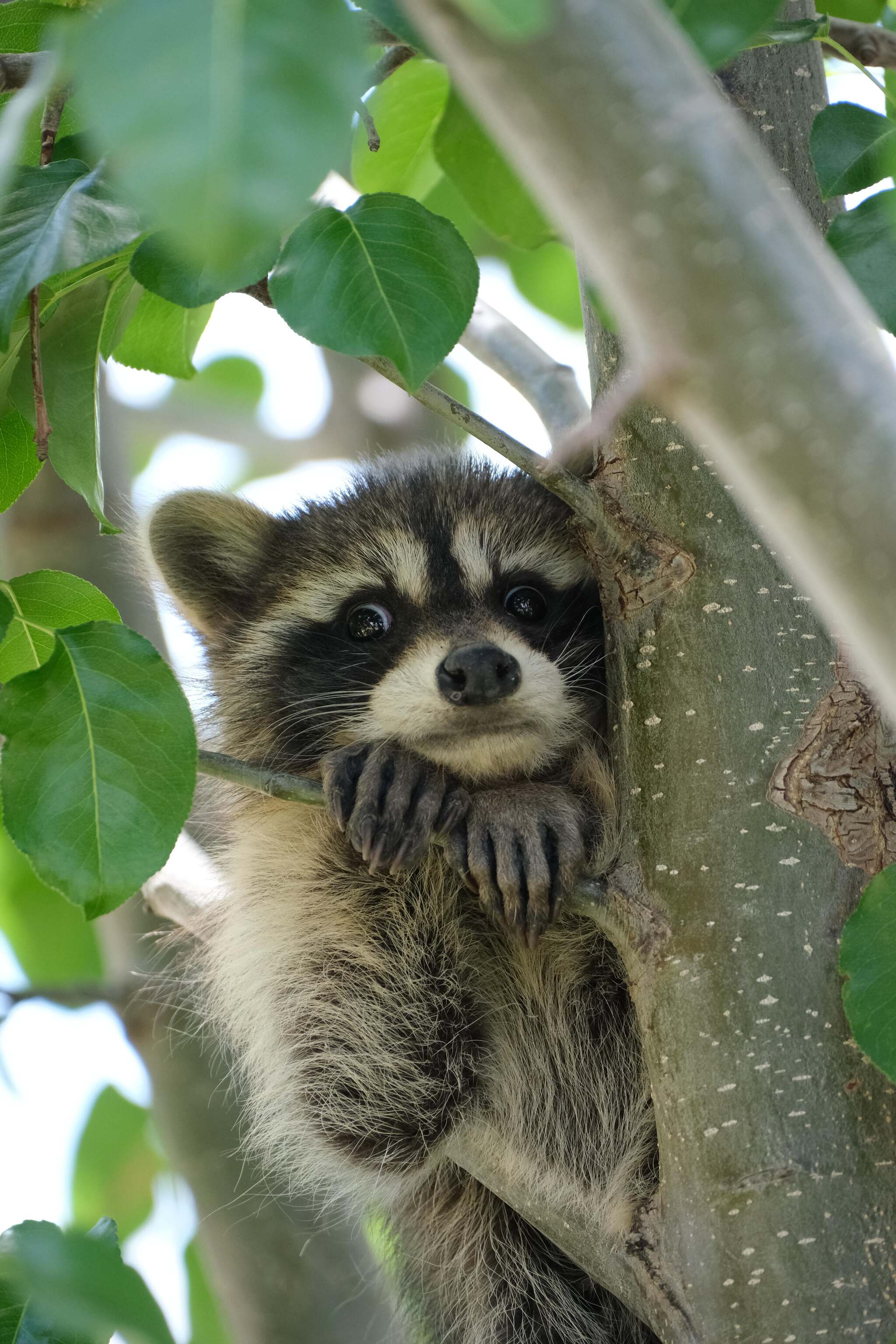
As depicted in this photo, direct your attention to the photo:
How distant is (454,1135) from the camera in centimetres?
231

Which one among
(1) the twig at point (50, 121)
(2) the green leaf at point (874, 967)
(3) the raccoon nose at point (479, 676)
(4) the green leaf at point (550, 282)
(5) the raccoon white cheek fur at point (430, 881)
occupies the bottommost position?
(5) the raccoon white cheek fur at point (430, 881)

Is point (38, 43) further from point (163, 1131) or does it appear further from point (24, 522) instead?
point (163, 1131)

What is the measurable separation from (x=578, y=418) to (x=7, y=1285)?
6.65ft

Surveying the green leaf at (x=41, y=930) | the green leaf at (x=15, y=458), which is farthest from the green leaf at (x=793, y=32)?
the green leaf at (x=41, y=930)

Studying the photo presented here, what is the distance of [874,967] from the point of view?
1.37 meters

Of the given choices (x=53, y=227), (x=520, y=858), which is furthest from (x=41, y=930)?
(x=53, y=227)

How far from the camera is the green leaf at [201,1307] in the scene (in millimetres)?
3404

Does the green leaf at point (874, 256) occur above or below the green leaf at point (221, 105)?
below

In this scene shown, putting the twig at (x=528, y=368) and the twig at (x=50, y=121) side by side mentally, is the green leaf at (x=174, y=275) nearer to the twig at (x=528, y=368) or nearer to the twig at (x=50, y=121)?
the twig at (x=50, y=121)

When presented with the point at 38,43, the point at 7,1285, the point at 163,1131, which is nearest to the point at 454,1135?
the point at 7,1285

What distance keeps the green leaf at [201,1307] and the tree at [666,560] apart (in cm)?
170

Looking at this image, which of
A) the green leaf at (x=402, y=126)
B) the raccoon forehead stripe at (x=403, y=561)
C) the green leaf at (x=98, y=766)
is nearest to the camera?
the green leaf at (x=98, y=766)

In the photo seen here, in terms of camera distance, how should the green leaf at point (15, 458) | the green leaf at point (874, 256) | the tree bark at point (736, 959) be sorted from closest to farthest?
the green leaf at point (874, 256)
the tree bark at point (736, 959)
the green leaf at point (15, 458)

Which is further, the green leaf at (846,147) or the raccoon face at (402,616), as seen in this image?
the raccoon face at (402,616)
